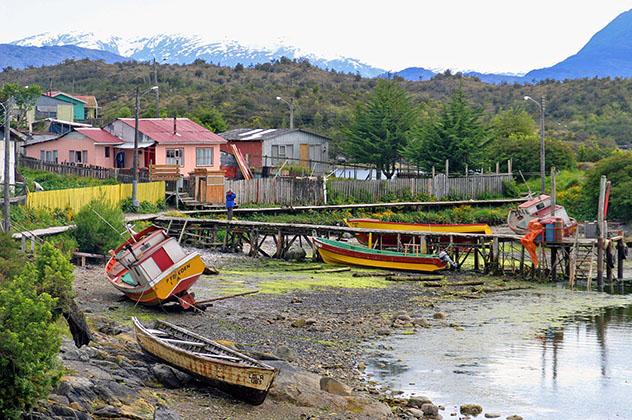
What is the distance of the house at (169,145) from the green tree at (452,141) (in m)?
13.3

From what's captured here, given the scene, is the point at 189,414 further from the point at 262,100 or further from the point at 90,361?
the point at 262,100

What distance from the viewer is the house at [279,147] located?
78.8m

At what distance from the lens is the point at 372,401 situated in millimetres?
26359

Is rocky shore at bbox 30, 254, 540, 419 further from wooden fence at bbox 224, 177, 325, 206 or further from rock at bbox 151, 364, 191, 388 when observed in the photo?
wooden fence at bbox 224, 177, 325, 206

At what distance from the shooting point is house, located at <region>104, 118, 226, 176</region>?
226 ft

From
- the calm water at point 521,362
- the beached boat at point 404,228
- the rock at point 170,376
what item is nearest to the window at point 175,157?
the beached boat at point 404,228

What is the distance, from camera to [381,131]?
78.5 meters

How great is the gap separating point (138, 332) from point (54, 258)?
8.94 ft

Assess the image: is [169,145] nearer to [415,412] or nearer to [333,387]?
[333,387]

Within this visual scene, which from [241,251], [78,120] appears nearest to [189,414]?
[241,251]

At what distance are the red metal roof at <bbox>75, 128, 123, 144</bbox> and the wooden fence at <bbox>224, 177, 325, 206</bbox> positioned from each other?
408 inches

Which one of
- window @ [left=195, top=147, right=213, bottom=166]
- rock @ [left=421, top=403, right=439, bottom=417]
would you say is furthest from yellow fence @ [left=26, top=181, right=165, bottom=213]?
rock @ [left=421, top=403, right=439, bottom=417]

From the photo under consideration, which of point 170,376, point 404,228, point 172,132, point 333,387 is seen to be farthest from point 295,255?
point 170,376

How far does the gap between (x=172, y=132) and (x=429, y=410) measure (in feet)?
156
